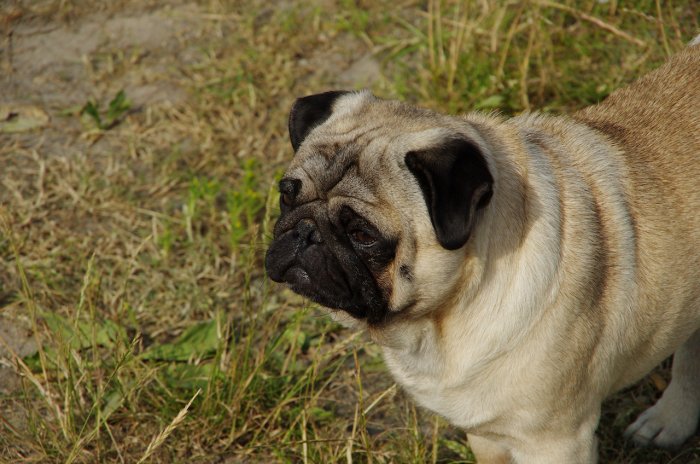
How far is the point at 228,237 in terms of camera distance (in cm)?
378

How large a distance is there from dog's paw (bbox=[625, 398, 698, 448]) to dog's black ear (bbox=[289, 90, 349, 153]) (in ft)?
5.19

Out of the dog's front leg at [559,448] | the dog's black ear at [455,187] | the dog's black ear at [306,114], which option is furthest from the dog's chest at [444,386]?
the dog's black ear at [306,114]

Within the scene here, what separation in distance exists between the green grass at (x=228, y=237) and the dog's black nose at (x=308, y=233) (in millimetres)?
548

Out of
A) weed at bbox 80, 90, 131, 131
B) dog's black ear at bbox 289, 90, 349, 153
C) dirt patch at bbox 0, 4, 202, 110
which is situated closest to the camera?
dog's black ear at bbox 289, 90, 349, 153

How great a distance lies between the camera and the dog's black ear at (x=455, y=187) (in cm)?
200

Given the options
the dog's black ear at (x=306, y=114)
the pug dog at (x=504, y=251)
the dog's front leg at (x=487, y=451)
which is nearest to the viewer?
the pug dog at (x=504, y=251)

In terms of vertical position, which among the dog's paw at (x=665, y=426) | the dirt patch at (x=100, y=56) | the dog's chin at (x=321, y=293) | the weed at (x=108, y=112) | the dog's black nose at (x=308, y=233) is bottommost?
the dog's paw at (x=665, y=426)

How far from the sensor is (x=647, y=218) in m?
2.38

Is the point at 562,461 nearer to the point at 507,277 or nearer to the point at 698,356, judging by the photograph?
the point at 507,277

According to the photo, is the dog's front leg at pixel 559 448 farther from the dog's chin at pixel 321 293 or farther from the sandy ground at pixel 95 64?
the sandy ground at pixel 95 64

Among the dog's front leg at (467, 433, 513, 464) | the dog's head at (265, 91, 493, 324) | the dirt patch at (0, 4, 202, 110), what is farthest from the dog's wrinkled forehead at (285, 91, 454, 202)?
the dirt patch at (0, 4, 202, 110)

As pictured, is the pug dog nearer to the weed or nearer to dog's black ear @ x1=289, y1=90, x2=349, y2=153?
dog's black ear @ x1=289, y1=90, x2=349, y2=153

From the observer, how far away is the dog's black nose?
7.38 ft

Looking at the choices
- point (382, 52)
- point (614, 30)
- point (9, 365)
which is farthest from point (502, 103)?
point (9, 365)
